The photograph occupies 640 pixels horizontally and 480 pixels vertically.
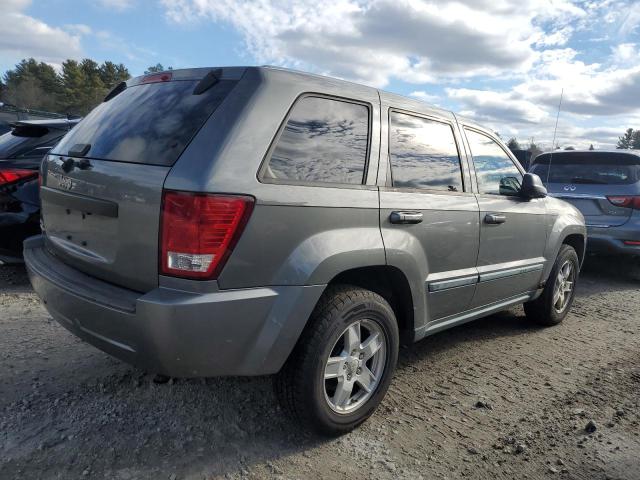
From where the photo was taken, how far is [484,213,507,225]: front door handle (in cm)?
331

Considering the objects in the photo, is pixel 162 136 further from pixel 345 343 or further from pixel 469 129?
pixel 469 129

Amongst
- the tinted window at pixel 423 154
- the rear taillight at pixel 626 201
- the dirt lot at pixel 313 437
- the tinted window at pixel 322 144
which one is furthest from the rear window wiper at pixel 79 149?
the rear taillight at pixel 626 201

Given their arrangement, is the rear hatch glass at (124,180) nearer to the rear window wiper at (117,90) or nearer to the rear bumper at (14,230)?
the rear window wiper at (117,90)

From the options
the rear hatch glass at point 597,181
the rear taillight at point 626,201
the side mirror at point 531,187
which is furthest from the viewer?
the rear hatch glass at point 597,181

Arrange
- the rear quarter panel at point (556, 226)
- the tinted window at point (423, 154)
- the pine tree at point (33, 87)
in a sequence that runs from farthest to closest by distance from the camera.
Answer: the pine tree at point (33, 87) → the rear quarter panel at point (556, 226) → the tinted window at point (423, 154)

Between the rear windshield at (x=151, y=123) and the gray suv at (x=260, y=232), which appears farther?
the rear windshield at (x=151, y=123)

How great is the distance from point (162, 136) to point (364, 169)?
1039 mm

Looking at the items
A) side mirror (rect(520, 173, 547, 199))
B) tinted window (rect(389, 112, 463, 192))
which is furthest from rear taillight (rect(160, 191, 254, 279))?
side mirror (rect(520, 173, 547, 199))

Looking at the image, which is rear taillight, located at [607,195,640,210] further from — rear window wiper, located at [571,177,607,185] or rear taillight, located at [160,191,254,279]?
rear taillight, located at [160,191,254,279]

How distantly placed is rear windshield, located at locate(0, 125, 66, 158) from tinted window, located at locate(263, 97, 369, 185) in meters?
3.44

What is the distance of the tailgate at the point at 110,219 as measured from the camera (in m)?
2.05

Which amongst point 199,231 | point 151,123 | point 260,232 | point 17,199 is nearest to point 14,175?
point 17,199

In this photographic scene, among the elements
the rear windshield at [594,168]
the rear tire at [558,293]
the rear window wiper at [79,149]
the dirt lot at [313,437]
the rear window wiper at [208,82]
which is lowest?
the dirt lot at [313,437]

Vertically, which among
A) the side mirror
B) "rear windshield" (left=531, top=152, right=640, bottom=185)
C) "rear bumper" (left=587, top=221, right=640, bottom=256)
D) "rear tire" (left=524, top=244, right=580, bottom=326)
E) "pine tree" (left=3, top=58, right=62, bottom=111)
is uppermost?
"pine tree" (left=3, top=58, right=62, bottom=111)
